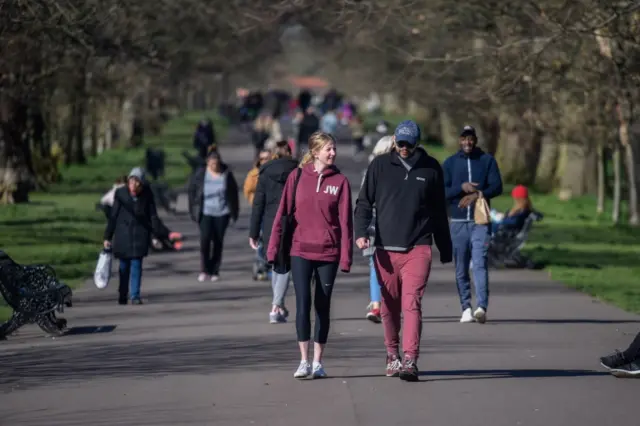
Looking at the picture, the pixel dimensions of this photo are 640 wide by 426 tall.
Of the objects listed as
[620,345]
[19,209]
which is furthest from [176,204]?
[620,345]

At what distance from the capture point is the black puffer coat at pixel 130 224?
17.3 metres

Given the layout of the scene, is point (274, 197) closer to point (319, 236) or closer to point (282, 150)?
point (282, 150)

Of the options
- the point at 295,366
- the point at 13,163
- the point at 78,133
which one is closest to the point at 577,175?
the point at 13,163

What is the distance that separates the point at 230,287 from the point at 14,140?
1785cm

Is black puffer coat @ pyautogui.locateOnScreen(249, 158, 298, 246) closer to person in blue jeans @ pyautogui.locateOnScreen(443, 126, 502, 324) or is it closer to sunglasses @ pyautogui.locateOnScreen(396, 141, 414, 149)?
person in blue jeans @ pyautogui.locateOnScreen(443, 126, 502, 324)

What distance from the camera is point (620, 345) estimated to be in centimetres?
1340

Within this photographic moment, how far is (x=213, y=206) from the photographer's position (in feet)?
66.0

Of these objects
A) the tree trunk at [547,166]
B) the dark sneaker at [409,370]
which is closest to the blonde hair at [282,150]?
the dark sneaker at [409,370]

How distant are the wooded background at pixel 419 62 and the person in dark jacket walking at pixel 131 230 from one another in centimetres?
217

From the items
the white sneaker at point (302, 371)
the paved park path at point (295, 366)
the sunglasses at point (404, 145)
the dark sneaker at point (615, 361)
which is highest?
the sunglasses at point (404, 145)

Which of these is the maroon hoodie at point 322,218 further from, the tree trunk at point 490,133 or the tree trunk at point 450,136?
the tree trunk at point 450,136

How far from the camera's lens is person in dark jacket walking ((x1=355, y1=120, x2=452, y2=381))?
37.4 feet

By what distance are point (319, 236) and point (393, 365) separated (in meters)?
1.01

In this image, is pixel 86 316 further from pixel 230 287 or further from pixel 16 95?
pixel 16 95
